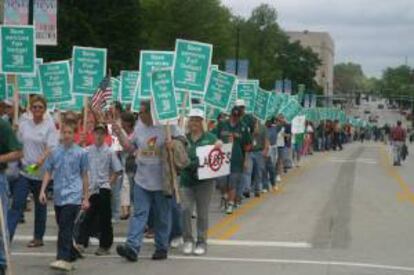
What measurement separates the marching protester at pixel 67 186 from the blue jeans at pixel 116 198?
9.93 feet

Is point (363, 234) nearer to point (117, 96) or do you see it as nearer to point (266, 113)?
point (266, 113)

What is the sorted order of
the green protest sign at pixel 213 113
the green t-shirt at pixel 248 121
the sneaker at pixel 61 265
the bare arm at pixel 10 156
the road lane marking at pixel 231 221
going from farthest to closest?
the green protest sign at pixel 213 113
the green t-shirt at pixel 248 121
the road lane marking at pixel 231 221
the sneaker at pixel 61 265
the bare arm at pixel 10 156

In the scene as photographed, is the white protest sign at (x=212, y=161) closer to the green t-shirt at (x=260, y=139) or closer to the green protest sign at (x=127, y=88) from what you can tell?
the green t-shirt at (x=260, y=139)

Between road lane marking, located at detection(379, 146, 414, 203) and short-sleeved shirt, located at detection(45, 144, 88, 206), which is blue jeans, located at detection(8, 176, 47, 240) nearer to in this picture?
short-sleeved shirt, located at detection(45, 144, 88, 206)

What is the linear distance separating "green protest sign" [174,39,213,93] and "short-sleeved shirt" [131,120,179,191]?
90.3 inches

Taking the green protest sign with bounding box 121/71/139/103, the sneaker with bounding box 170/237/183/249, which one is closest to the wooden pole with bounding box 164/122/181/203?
the sneaker with bounding box 170/237/183/249

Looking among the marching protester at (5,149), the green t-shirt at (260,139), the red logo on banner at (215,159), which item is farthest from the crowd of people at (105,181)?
the green t-shirt at (260,139)

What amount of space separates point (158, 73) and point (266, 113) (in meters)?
10.8

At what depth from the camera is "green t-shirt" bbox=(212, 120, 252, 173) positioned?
53.1ft

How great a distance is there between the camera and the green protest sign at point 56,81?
15.8m

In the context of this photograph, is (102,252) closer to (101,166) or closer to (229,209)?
(101,166)

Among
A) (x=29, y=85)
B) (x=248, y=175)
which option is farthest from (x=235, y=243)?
(x=29, y=85)

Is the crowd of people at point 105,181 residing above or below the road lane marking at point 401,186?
above

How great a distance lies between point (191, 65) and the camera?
13188 mm
